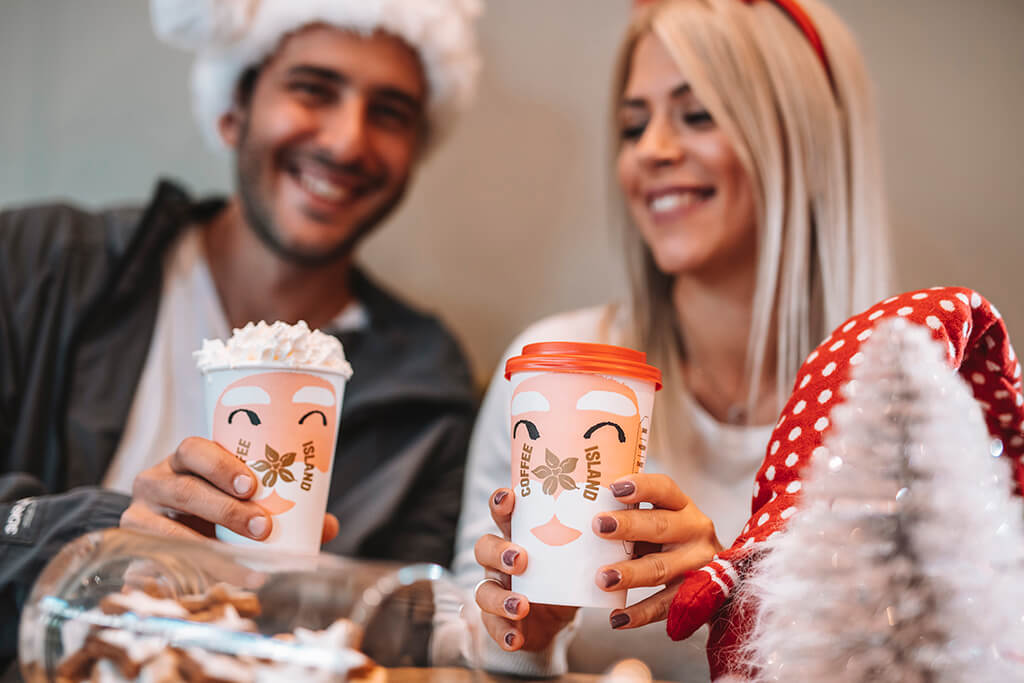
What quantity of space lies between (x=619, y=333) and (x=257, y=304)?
0.83 m

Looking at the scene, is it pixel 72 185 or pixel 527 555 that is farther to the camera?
pixel 72 185

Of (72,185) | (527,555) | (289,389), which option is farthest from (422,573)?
(72,185)

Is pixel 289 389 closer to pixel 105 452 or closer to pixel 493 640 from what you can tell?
pixel 493 640

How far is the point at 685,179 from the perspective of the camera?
133 centimetres

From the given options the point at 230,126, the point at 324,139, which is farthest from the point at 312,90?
the point at 230,126

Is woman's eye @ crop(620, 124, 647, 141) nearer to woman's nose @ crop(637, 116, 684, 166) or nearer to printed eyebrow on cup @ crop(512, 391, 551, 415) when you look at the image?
woman's nose @ crop(637, 116, 684, 166)

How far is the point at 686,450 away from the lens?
1.30 meters

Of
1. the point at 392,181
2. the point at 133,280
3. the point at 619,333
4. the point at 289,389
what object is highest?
the point at 392,181

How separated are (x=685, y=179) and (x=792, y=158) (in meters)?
0.17

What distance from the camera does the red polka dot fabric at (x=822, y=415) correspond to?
0.67 metres

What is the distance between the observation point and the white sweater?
815 mm

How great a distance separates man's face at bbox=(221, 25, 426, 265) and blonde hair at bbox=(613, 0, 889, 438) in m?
0.63

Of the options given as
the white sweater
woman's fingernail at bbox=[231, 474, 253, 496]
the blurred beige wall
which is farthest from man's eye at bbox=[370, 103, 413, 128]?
woman's fingernail at bbox=[231, 474, 253, 496]

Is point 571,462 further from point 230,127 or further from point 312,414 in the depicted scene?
point 230,127
